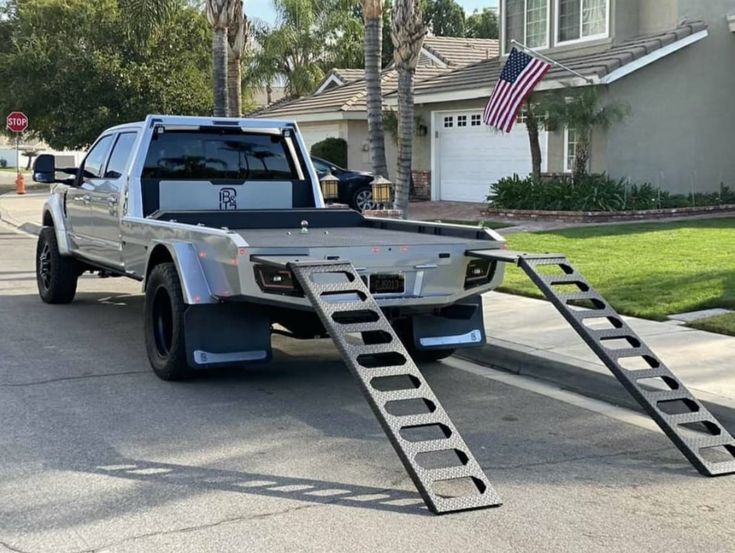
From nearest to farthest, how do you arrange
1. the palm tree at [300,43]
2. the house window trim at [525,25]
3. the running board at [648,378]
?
the running board at [648,378] < the house window trim at [525,25] < the palm tree at [300,43]

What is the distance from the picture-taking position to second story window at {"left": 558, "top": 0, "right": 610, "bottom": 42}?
2167cm

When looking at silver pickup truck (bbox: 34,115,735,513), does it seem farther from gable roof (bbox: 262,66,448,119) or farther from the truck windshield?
gable roof (bbox: 262,66,448,119)

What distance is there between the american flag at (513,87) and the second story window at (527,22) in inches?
203

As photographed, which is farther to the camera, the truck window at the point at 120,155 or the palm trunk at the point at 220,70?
the palm trunk at the point at 220,70

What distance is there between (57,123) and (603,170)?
24832mm

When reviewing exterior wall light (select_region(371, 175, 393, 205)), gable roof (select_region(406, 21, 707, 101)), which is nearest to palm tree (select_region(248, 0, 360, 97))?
gable roof (select_region(406, 21, 707, 101))

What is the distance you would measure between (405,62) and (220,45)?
14.1 feet

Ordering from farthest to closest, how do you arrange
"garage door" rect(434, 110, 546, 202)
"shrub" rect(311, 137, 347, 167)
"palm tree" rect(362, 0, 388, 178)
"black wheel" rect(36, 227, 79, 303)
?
"shrub" rect(311, 137, 347, 167), "garage door" rect(434, 110, 546, 202), "palm tree" rect(362, 0, 388, 178), "black wheel" rect(36, 227, 79, 303)

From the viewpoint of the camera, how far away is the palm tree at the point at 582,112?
18.8m

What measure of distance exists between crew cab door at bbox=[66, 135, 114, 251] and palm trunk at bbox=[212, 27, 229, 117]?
8.04 meters

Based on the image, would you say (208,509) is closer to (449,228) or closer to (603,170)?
(449,228)

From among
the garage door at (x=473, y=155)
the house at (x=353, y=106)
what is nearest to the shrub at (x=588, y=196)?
the garage door at (x=473, y=155)

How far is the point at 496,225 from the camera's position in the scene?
18250 mm

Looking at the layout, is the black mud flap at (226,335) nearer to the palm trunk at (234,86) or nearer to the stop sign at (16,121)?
the palm trunk at (234,86)
